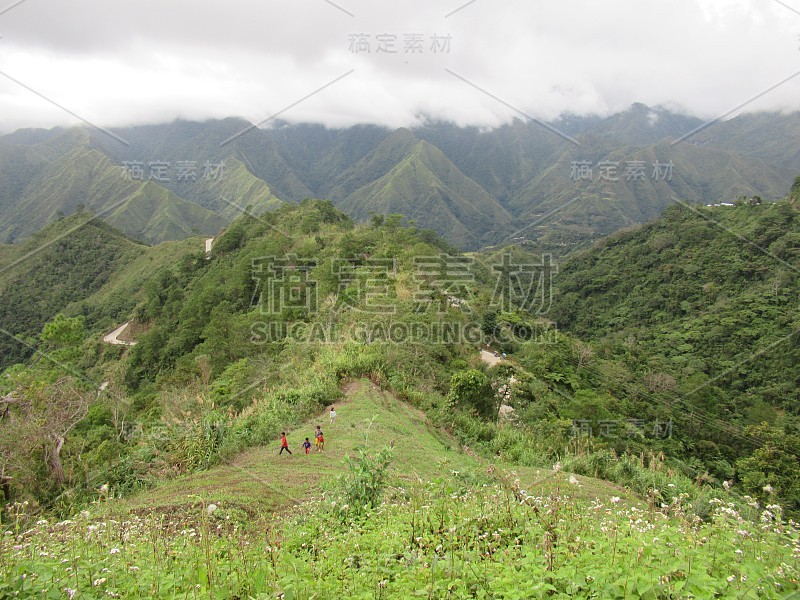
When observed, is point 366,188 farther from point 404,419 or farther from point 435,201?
point 404,419

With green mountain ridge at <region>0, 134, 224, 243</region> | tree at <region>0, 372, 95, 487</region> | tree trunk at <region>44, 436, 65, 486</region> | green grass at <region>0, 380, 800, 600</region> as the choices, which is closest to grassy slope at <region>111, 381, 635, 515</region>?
green grass at <region>0, 380, 800, 600</region>

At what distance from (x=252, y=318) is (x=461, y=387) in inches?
488

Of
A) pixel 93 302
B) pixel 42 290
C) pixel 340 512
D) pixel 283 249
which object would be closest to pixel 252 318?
pixel 283 249

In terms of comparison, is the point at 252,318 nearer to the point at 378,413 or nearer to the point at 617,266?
the point at 378,413

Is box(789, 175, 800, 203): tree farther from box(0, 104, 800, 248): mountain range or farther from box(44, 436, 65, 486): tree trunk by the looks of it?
box(44, 436, 65, 486): tree trunk

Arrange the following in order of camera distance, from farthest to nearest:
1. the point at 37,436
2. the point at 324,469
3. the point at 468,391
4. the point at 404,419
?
the point at 468,391 < the point at 404,419 < the point at 37,436 < the point at 324,469

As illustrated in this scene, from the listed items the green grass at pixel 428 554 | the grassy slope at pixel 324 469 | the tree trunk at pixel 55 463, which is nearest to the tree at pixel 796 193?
the grassy slope at pixel 324 469

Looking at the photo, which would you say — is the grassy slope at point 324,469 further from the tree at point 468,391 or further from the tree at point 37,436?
the tree at point 37,436

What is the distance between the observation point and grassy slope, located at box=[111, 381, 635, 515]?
5.57 meters

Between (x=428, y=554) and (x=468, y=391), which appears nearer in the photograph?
(x=428, y=554)

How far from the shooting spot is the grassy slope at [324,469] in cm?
557

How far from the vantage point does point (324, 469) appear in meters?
6.66

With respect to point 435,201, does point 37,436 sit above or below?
below

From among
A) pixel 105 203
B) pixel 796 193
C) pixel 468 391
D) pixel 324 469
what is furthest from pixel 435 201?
pixel 324 469
